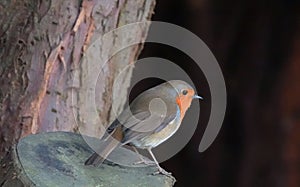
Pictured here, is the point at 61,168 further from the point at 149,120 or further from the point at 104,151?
the point at 149,120

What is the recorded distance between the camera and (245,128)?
5078 mm

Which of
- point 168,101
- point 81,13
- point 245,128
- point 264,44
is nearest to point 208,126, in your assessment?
point 245,128

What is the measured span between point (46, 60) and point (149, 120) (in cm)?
89

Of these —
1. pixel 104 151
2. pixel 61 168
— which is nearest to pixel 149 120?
pixel 104 151

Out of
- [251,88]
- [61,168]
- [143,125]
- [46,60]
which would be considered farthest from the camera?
[251,88]

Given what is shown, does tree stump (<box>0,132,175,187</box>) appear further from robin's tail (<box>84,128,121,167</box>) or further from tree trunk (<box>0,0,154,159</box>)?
tree trunk (<box>0,0,154,159</box>)

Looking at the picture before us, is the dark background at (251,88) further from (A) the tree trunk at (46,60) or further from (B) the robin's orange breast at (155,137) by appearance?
(B) the robin's orange breast at (155,137)

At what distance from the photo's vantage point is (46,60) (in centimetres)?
354

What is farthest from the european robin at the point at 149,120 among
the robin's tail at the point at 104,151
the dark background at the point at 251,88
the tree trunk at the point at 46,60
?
the dark background at the point at 251,88

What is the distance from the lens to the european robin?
2.78m

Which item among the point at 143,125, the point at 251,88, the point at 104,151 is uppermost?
the point at 143,125

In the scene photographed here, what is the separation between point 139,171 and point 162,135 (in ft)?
0.59

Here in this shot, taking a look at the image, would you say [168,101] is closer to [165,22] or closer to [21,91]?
[21,91]

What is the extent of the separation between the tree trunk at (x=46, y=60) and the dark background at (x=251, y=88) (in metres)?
1.47
